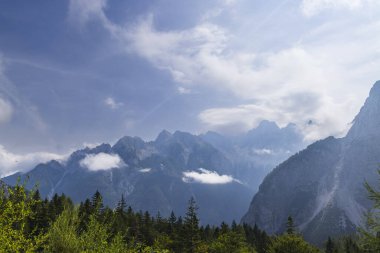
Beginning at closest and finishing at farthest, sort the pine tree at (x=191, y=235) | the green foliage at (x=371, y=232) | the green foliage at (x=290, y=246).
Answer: the green foliage at (x=371, y=232) → the green foliage at (x=290, y=246) → the pine tree at (x=191, y=235)

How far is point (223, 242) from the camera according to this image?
2773 inches

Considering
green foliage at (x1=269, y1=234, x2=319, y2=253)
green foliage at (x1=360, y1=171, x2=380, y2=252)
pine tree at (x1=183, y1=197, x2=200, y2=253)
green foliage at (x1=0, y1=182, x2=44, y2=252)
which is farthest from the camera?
pine tree at (x1=183, y1=197, x2=200, y2=253)

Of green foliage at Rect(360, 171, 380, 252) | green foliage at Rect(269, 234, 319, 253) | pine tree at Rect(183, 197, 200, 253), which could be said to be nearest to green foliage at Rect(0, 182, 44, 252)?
green foliage at Rect(360, 171, 380, 252)

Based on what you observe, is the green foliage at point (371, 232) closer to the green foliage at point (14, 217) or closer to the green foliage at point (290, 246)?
the green foliage at point (14, 217)

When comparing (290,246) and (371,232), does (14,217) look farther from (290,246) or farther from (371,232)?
(290,246)

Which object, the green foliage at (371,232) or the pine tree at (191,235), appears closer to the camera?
the green foliage at (371,232)

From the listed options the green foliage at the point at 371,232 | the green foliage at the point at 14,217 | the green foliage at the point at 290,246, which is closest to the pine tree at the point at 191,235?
the green foliage at the point at 290,246

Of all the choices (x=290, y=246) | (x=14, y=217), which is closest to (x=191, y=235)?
(x=290, y=246)

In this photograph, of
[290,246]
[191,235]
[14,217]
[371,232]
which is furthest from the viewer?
[191,235]

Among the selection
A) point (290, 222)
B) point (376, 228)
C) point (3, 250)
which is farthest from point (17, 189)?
point (290, 222)

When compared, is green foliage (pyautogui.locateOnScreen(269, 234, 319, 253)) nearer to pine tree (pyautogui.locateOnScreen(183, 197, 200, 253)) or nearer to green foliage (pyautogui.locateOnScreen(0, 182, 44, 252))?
pine tree (pyautogui.locateOnScreen(183, 197, 200, 253))

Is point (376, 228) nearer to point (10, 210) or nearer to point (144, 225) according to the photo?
point (10, 210)

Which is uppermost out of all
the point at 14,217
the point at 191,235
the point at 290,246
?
the point at 191,235

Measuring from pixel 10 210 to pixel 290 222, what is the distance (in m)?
85.0
